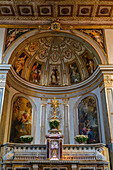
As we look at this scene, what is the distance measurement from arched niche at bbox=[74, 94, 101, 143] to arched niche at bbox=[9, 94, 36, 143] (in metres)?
3.78

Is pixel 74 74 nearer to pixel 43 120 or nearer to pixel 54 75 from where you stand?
pixel 54 75

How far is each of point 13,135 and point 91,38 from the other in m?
9.71

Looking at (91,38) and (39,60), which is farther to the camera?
(39,60)

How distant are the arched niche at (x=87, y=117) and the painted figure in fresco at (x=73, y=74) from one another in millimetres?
1904

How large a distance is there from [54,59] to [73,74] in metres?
2.35

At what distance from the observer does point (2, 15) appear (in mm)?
14703

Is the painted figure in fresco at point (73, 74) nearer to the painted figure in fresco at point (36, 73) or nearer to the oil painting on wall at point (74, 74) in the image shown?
the oil painting on wall at point (74, 74)

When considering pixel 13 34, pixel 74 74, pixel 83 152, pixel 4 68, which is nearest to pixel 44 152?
pixel 83 152

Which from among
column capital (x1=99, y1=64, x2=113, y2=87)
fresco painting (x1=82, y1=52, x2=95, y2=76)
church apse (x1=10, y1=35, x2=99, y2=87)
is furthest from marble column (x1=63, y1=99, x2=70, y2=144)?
column capital (x1=99, y1=64, x2=113, y2=87)

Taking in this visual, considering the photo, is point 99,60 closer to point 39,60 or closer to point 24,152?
point 39,60

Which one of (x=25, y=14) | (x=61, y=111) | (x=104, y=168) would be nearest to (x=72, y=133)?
(x=61, y=111)

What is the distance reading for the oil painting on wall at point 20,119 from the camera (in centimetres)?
1380

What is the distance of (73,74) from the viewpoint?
17047 mm

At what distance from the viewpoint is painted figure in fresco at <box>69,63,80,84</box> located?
16761 millimetres
